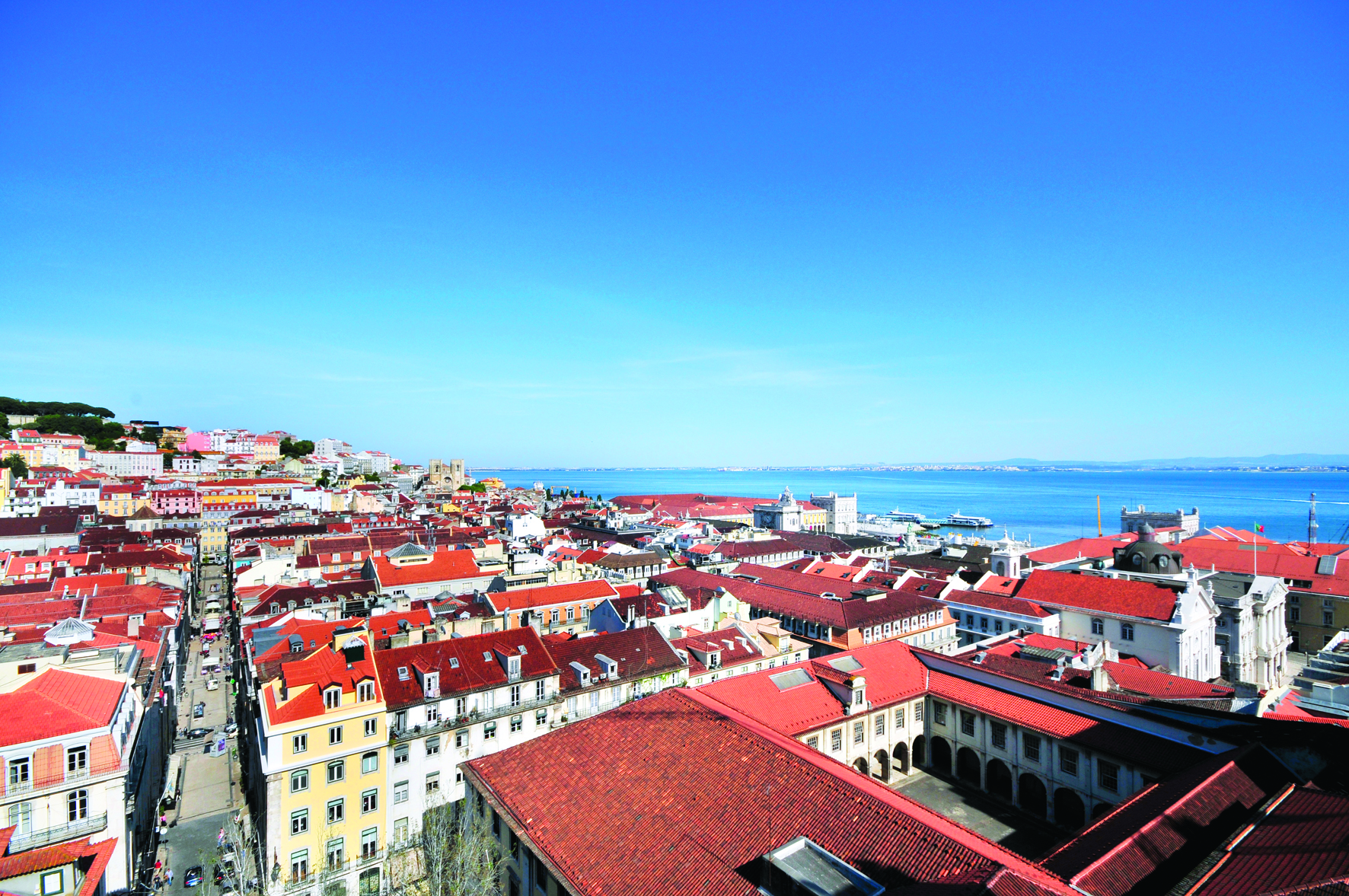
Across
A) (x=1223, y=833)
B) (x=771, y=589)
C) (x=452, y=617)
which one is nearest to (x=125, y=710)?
(x=452, y=617)

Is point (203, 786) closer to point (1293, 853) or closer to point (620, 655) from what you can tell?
point (620, 655)

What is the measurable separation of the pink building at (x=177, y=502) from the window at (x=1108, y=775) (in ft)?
386

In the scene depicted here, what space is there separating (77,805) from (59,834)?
0.80 m

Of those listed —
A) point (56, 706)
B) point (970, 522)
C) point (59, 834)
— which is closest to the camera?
point (59, 834)

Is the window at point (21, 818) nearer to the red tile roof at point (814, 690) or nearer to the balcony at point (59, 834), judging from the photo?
the balcony at point (59, 834)

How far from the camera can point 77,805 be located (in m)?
20.7

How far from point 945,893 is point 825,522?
481 feet

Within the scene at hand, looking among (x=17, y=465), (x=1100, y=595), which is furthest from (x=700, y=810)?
(x=17, y=465)

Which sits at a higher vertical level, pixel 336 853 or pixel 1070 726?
pixel 1070 726

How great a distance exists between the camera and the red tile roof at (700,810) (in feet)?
43.4

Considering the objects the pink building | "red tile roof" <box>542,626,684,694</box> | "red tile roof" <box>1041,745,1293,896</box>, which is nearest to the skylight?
"red tile roof" <box>542,626,684,694</box>

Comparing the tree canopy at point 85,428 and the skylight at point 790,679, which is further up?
the tree canopy at point 85,428

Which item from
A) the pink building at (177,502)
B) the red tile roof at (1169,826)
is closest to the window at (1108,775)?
the red tile roof at (1169,826)

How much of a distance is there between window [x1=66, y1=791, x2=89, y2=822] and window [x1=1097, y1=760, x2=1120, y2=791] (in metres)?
34.1
